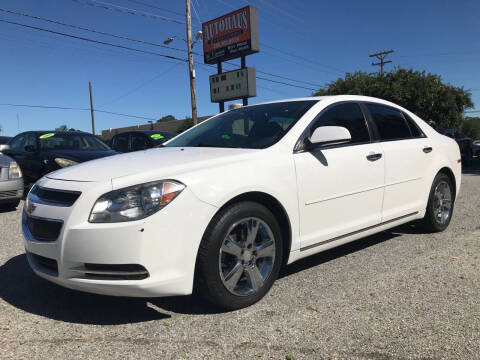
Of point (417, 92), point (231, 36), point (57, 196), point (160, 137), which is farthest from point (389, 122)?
point (417, 92)

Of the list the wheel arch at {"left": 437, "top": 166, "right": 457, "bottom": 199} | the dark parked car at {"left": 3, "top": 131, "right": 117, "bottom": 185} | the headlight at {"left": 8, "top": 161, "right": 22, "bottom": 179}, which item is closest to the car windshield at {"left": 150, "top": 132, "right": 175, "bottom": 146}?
the dark parked car at {"left": 3, "top": 131, "right": 117, "bottom": 185}

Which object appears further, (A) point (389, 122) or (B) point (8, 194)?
(B) point (8, 194)

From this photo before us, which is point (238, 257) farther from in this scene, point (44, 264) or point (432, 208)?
point (432, 208)

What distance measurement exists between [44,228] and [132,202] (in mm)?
691

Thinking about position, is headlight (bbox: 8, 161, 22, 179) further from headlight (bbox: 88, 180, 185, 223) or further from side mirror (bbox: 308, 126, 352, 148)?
side mirror (bbox: 308, 126, 352, 148)

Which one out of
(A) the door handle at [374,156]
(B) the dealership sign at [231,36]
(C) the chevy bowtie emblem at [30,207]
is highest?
(B) the dealership sign at [231,36]

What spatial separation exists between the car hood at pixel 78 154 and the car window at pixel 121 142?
2.82 m

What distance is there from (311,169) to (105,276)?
1716 millimetres

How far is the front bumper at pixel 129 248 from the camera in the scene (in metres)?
2.38

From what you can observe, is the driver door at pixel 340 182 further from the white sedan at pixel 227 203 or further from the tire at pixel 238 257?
the tire at pixel 238 257

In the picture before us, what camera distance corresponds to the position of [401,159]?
407 centimetres

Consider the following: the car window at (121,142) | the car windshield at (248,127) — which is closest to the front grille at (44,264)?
the car windshield at (248,127)

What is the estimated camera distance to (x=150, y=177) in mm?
2541

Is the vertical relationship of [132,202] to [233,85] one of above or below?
below
